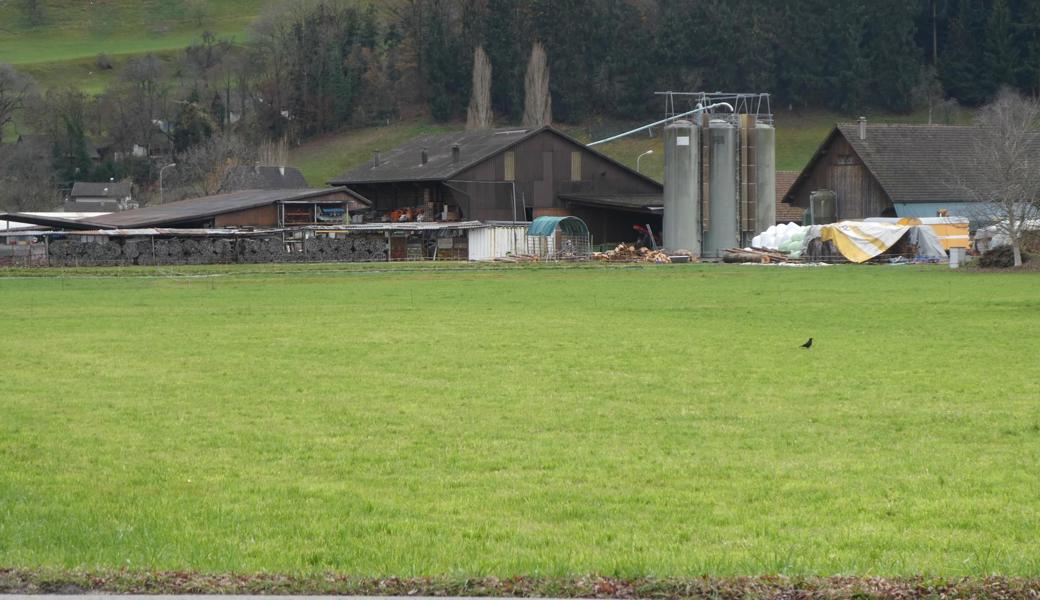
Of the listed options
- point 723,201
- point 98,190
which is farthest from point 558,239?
point 98,190

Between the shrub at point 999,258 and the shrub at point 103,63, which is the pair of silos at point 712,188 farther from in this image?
the shrub at point 103,63

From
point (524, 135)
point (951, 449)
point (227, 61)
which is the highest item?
point (227, 61)

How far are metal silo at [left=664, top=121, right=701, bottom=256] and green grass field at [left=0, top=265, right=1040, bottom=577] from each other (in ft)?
143

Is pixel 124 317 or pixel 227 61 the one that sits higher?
pixel 227 61

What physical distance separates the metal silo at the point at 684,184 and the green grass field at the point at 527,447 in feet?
143

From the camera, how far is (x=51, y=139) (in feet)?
463

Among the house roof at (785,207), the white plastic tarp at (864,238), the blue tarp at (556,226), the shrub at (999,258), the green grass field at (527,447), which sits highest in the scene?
the house roof at (785,207)

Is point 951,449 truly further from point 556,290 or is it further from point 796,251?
point 796,251

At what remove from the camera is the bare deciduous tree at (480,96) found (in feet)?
381

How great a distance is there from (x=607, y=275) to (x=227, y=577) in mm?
45615

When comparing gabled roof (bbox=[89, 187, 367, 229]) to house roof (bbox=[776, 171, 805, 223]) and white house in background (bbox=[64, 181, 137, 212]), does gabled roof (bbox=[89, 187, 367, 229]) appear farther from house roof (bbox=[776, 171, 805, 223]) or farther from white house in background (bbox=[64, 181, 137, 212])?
white house in background (bbox=[64, 181, 137, 212])

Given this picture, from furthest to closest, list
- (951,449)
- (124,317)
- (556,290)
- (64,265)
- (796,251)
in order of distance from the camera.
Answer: (64,265) < (796,251) < (556,290) < (124,317) < (951,449)

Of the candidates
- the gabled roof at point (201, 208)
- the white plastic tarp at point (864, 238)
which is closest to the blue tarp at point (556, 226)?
the gabled roof at point (201, 208)

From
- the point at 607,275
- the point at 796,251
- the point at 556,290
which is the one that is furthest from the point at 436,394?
the point at 796,251
